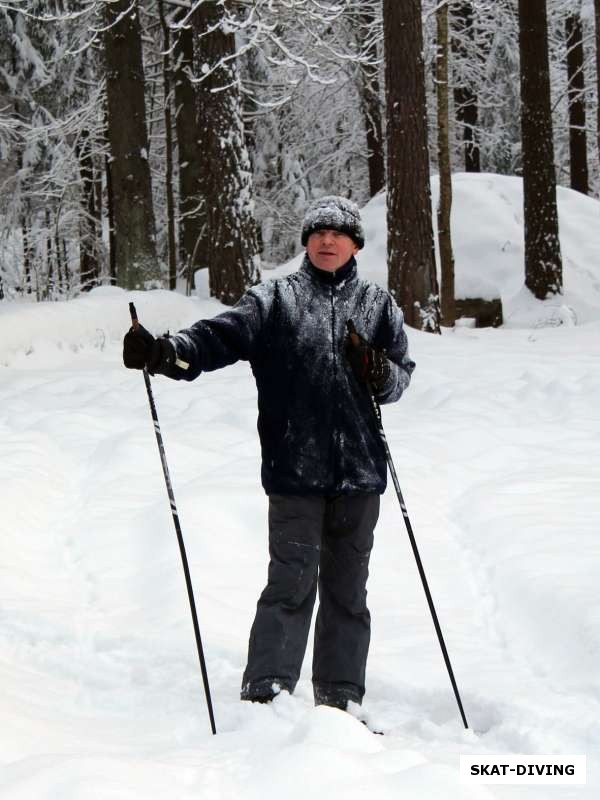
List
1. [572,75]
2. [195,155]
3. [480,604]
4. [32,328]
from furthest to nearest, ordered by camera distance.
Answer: [572,75] → [195,155] → [32,328] → [480,604]

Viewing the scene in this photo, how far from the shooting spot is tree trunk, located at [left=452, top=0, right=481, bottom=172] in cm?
2618

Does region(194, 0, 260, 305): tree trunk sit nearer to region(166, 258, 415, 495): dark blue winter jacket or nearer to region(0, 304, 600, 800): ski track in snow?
region(0, 304, 600, 800): ski track in snow

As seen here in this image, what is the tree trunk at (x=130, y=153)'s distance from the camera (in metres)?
15.4

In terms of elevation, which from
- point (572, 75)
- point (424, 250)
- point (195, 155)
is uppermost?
point (572, 75)

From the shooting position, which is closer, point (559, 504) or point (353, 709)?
point (353, 709)

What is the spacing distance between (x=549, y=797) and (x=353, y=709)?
3.25ft

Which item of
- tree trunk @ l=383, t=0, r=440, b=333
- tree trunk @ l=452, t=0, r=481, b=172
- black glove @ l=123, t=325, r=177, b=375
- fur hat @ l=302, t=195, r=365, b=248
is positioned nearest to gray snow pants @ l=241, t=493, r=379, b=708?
black glove @ l=123, t=325, r=177, b=375

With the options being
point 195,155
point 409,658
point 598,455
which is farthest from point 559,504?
point 195,155

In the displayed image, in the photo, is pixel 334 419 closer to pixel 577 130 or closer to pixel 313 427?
pixel 313 427

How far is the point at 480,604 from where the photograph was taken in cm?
554

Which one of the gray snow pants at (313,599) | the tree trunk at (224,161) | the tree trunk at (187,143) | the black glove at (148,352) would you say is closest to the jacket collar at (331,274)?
the black glove at (148,352)

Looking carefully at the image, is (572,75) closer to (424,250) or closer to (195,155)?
(195,155)

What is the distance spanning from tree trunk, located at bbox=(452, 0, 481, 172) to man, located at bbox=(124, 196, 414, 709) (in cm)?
2214

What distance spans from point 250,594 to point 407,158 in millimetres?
8461
